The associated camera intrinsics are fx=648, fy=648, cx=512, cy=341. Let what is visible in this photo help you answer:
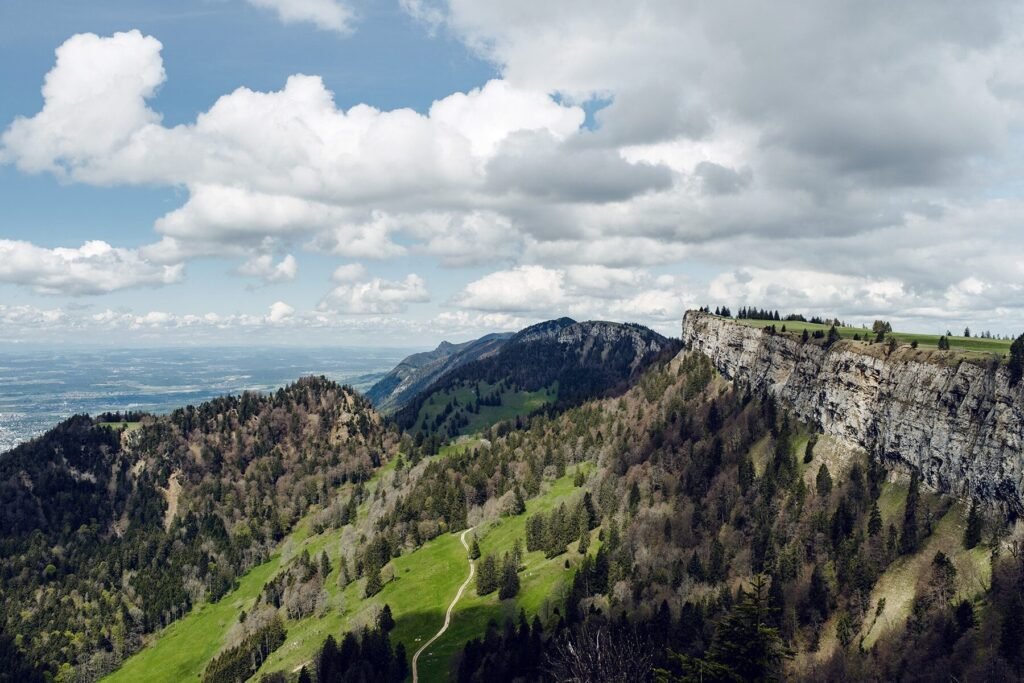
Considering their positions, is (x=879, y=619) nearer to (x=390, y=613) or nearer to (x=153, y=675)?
(x=390, y=613)

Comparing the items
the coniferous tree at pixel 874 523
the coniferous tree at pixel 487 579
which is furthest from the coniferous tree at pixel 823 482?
the coniferous tree at pixel 487 579

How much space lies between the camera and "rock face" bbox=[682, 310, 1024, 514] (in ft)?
418

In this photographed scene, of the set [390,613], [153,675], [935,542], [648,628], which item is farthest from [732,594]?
[153,675]

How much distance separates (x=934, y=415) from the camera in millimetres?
146500

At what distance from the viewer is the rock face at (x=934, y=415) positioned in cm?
12750

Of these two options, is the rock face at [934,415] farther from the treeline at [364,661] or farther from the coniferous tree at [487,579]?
the treeline at [364,661]

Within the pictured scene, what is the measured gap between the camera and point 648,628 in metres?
140

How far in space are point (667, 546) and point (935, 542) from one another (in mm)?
63533

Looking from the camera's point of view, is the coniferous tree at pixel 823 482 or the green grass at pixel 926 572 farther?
the coniferous tree at pixel 823 482

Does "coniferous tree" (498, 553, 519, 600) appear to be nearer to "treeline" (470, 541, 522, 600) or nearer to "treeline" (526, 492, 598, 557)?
"treeline" (470, 541, 522, 600)

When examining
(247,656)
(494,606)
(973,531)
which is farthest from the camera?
(247,656)

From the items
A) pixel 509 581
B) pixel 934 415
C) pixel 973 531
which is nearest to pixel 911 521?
pixel 973 531

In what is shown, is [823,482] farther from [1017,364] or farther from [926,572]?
[1017,364]

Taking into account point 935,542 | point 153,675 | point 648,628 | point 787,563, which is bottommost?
point 153,675
